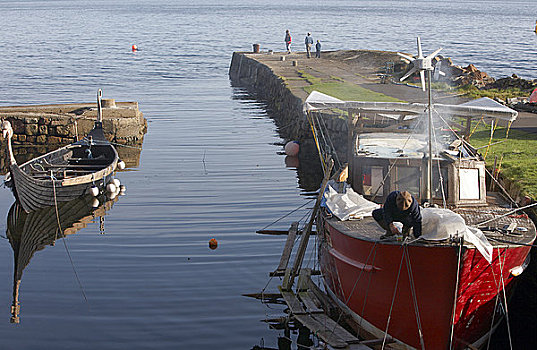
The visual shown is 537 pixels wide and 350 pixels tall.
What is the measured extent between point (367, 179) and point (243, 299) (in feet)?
12.4

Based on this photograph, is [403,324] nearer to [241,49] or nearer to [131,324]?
[131,324]

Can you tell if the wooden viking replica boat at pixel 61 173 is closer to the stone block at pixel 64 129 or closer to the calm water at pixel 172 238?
the calm water at pixel 172 238

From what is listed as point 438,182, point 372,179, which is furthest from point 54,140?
point 438,182

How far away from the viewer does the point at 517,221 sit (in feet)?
44.1

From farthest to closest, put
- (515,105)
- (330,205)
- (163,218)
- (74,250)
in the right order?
(515,105), (163,218), (74,250), (330,205)

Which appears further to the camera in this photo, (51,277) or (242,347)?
(51,277)

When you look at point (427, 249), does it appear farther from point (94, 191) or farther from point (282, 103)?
point (282, 103)

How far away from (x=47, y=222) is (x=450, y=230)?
13.9 m

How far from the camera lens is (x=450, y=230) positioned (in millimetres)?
11242

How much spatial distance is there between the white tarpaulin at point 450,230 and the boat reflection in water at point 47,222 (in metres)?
10.4

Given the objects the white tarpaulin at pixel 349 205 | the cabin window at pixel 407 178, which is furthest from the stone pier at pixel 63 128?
the cabin window at pixel 407 178

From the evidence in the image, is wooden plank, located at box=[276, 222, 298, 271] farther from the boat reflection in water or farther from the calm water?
the boat reflection in water

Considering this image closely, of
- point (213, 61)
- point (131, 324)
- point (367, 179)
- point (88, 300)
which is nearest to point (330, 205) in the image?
point (367, 179)

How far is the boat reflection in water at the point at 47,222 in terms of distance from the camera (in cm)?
1888
